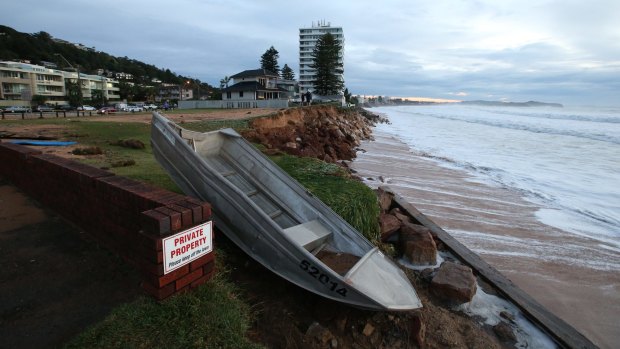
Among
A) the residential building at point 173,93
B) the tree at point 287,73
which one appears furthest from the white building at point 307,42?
the residential building at point 173,93

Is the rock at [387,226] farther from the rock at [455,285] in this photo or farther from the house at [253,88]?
the house at [253,88]

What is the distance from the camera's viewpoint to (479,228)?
7215mm

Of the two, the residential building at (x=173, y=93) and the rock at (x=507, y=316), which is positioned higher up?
the residential building at (x=173, y=93)

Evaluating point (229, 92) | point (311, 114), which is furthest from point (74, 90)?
point (311, 114)

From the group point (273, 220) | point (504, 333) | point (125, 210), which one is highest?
point (125, 210)

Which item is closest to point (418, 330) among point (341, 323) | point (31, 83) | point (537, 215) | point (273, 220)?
point (341, 323)

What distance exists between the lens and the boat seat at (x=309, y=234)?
3.96 metres

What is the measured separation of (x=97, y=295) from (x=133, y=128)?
12.1 meters

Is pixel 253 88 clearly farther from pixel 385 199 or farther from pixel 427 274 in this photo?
pixel 427 274

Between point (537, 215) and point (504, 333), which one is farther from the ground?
point (537, 215)

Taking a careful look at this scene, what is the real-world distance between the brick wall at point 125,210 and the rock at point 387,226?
134 inches

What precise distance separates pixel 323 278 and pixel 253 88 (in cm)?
4747

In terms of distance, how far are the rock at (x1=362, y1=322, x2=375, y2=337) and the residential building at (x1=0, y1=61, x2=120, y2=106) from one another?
63548 mm

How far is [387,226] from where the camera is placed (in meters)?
5.99
